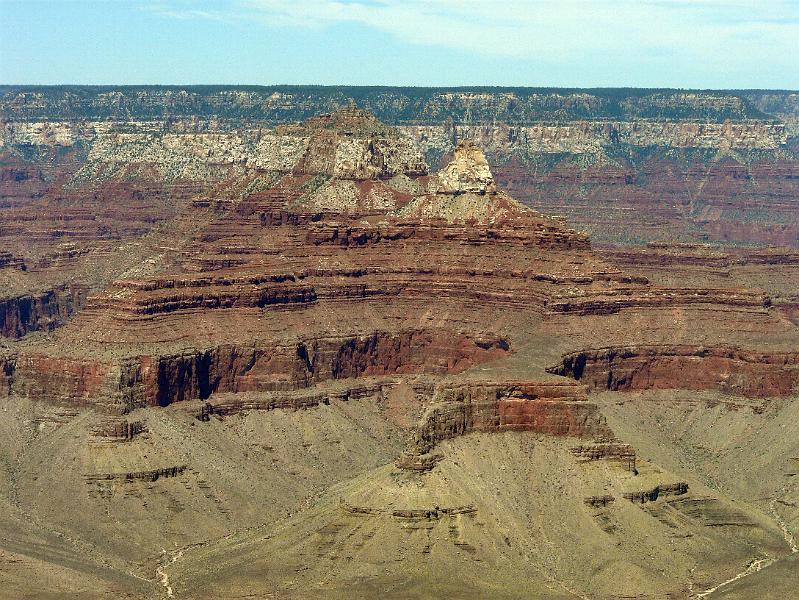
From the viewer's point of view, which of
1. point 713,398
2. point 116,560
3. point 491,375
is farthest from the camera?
point 713,398

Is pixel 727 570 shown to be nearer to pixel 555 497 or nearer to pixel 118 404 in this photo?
pixel 555 497

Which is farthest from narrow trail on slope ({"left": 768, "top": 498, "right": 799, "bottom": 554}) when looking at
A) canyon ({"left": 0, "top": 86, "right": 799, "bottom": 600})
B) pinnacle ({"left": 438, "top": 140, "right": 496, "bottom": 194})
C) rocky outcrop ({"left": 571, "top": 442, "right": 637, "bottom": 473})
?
pinnacle ({"left": 438, "top": 140, "right": 496, "bottom": 194})

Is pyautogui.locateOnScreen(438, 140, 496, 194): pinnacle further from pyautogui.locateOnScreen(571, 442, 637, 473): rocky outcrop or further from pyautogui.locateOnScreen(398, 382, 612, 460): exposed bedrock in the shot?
pyautogui.locateOnScreen(571, 442, 637, 473): rocky outcrop

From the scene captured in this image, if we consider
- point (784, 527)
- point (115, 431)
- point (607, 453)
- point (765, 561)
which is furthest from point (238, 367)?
point (765, 561)

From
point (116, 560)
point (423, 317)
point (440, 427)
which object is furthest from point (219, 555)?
point (423, 317)

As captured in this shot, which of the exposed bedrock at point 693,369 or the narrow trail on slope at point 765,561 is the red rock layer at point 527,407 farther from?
the exposed bedrock at point 693,369

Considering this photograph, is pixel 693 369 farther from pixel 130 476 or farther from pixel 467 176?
pixel 130 476
